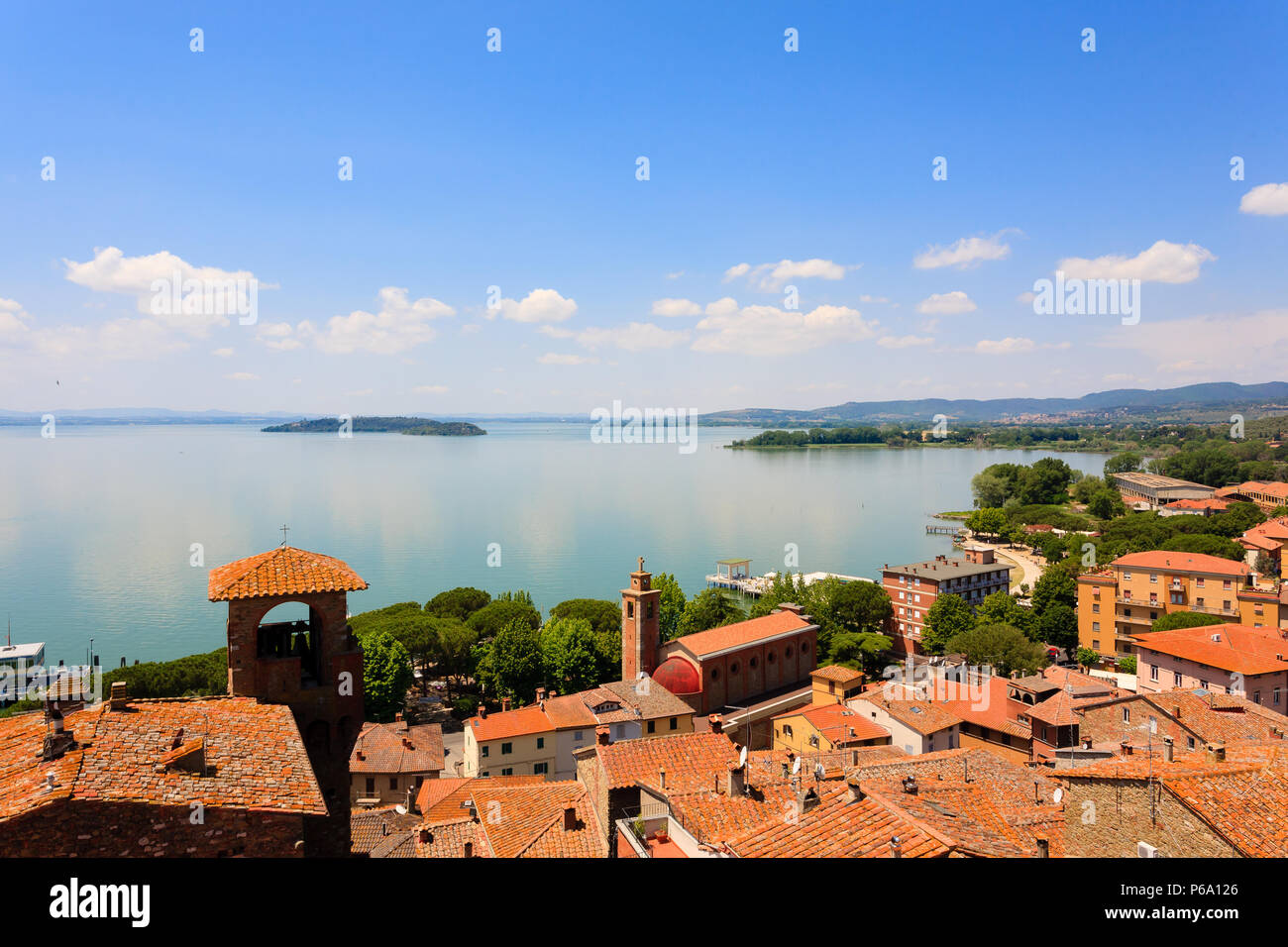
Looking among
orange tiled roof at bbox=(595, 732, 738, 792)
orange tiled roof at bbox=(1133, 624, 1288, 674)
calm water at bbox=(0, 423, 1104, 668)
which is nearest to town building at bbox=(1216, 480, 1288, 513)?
calm water at bbox=(0, 423, 1104, 668)

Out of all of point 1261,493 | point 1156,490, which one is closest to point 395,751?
point 1261,493

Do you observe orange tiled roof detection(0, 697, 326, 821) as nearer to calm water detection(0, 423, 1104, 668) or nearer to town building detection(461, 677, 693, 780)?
town building detection(461, 677, 693, 780)

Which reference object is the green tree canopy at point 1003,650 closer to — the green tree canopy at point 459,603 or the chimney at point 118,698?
the green tree canopy at point 459,603

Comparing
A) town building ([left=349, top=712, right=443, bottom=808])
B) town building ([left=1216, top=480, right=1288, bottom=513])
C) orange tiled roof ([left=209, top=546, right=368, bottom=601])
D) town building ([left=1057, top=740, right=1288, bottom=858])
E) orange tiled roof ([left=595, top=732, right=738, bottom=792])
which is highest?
orange tiled roof ([left=209, top=546, right=368, bottom=601])

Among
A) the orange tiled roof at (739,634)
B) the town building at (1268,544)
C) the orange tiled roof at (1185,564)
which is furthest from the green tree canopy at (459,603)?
the town building at (1268,544)

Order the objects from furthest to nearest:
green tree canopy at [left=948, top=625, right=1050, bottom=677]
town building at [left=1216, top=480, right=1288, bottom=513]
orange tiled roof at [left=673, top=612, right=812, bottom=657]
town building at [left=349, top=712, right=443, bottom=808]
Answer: town building at [left=1216, top=480, right=1288, bottom=513] < green tree canopy at [left=948, top=625, right=1050, bottom=677] < orange tiled roof at [left=673, top=612, right=812, bottom=657] < town building at [left=349, top=712, right=443, bottom=808]

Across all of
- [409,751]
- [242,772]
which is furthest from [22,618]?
[242,772]
